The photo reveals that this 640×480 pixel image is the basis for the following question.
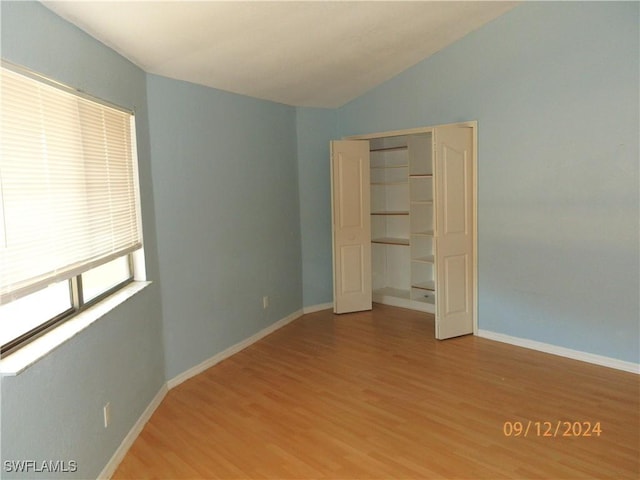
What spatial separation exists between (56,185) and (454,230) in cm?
355

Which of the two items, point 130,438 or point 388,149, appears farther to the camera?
point 388,149

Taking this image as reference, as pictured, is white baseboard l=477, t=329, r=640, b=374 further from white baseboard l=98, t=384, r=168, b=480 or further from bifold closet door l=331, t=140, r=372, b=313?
white baseboard l=98, t=384, r=168, b=480

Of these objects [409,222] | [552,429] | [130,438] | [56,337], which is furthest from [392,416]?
[409,222]

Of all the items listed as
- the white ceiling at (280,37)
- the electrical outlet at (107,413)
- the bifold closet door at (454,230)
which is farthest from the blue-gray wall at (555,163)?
the electrical outlet at (107,413)

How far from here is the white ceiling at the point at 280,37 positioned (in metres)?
2.78

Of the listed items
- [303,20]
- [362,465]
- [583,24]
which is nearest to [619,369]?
[362,465]

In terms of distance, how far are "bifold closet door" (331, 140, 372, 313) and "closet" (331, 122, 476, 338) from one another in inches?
0.4

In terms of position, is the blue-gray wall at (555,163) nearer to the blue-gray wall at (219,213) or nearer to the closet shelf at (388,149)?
the closet shelf at (388,149)

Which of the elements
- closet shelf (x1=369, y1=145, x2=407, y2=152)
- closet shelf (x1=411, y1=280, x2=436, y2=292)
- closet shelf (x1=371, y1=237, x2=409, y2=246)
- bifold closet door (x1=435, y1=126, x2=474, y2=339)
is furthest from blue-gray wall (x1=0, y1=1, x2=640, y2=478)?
closet shelf (x1=371, y1=237, x2=409, y2=246)

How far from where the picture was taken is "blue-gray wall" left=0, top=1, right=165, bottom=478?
1.96 meters

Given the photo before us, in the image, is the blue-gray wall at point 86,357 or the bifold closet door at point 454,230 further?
the bifold closet door at point 454,230

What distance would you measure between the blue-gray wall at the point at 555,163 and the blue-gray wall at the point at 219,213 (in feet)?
5.73

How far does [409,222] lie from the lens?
5910 millimetres

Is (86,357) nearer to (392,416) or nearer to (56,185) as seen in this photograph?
(56,185)
